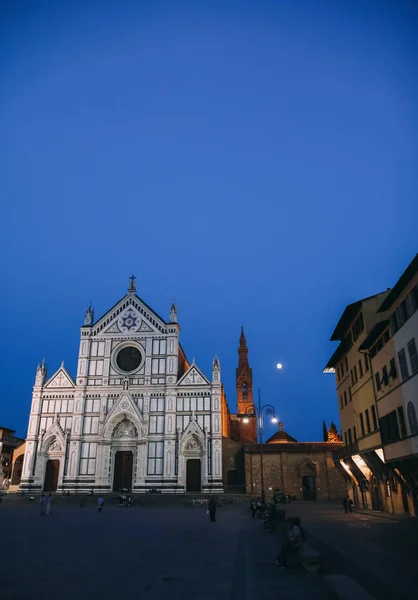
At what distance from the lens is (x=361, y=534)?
18.5 metres

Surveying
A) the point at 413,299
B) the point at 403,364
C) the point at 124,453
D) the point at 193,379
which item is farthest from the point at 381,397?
the point at 124,453

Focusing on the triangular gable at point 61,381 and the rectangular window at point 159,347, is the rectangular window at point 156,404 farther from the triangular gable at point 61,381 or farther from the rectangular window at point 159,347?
Answer: the triangular gable at point 61,381

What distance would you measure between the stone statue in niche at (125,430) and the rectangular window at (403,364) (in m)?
36.8

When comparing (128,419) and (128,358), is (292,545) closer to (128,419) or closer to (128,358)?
(128,419)

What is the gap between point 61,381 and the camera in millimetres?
56531

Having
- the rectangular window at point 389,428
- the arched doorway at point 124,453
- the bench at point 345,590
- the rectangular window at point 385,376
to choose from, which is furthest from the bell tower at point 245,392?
the bench at point 345,590

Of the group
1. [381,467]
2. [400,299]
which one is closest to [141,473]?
[381,467]

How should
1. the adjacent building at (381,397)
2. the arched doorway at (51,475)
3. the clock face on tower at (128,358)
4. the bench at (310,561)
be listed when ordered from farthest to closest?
the clock face on tower at (128,358), the arched doorway at (51,475), the adjacent building at (381,397), the bench at (310,561)

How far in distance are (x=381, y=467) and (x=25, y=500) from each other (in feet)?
121

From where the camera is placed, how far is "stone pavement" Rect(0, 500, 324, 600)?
9079 millimetres

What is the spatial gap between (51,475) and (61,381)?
10.8 meters

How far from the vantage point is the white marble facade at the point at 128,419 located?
169 ft

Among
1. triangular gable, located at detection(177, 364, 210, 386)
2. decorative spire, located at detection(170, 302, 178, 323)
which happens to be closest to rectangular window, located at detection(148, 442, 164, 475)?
triangular gable, located at detection(177, 364, 210, 386)

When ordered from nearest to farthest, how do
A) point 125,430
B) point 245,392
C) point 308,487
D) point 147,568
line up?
1. point 147,568
2. point 308,487
3. point 125,430
4. point 245,392
